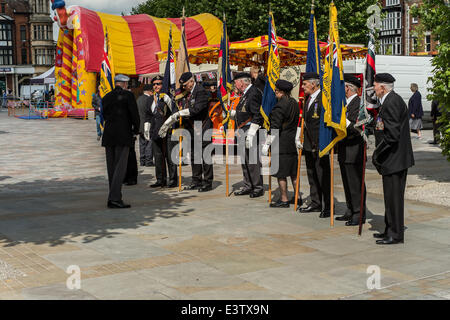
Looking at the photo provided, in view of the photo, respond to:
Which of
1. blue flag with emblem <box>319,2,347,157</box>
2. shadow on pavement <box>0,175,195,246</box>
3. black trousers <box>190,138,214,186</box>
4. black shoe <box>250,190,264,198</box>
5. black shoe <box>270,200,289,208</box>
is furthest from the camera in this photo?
black trousers <box>190,138,214,186</box>

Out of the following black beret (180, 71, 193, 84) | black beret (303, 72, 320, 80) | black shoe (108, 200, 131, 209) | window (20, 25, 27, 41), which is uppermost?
window (20, 25, 27, 41)

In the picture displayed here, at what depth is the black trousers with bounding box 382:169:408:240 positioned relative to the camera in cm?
736

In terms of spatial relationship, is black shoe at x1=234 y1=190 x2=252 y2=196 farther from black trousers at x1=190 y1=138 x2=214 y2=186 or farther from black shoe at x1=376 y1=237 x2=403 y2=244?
black shoe at x1=376 y1=237 x2=403 y2=244

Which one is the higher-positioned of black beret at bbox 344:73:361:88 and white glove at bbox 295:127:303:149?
black beret at bbox 344:73:361:88

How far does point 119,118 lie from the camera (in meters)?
9.88

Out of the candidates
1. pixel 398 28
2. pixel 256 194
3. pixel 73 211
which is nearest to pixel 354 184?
pixel 256 194

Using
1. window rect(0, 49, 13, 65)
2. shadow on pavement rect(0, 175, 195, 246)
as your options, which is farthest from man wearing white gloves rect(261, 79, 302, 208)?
window rect(0, 49, 13, 65)

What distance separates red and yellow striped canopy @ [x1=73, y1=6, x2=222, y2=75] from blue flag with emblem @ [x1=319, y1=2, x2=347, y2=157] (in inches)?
1124

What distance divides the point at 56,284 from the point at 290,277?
2.17 meters

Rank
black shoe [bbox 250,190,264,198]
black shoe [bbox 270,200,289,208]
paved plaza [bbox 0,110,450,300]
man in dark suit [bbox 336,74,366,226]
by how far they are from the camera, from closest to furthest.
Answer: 1. paved plaza [bbox 0,110,450,300]
2. man in dark suit [bbox 336,74,366,226]
3. black shoe [bbox 270,200,289,208]
4. black shoe [bbox 250,190,264,198]

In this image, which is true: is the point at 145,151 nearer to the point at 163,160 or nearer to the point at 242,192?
the point at 163,160

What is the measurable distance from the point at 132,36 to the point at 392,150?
31709mm

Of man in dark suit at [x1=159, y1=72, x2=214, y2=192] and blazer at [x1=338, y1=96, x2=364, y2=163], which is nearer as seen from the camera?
blazer at [x1=338, y1=96, x2=364, y2=163]
